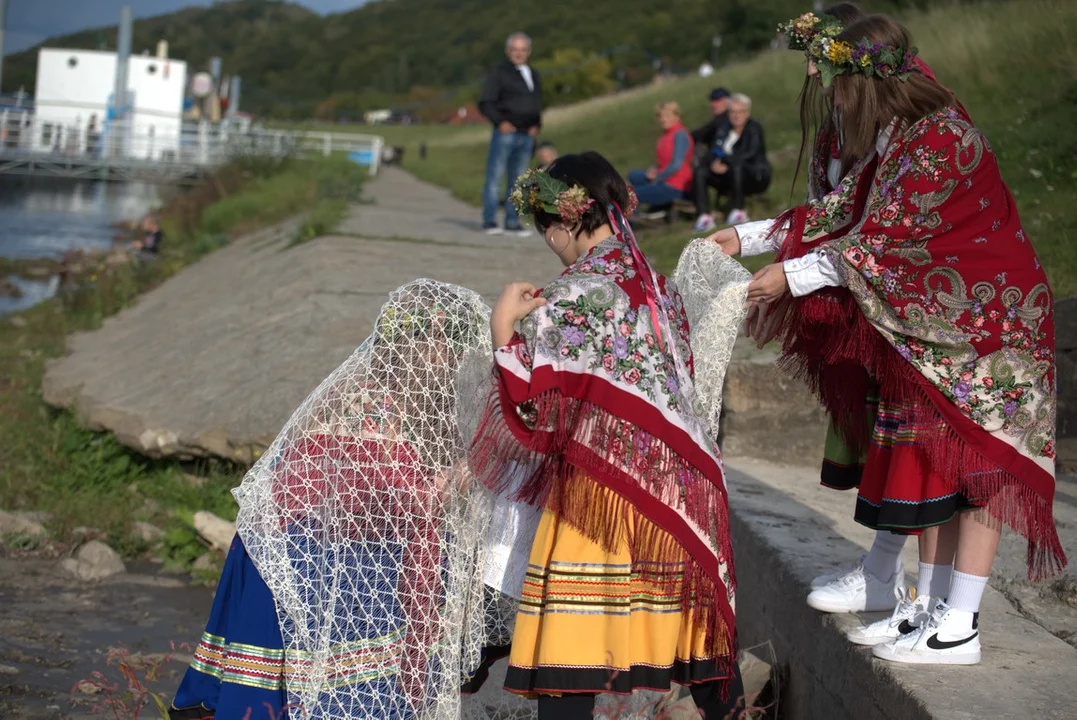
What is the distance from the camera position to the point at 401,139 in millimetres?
54750

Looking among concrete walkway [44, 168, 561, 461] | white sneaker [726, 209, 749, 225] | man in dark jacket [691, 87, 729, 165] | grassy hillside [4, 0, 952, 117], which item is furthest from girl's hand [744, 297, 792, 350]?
grassy hillside [4, 0, 952, 117]

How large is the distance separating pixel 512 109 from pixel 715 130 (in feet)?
6.43

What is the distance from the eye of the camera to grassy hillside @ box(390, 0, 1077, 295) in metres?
8.40

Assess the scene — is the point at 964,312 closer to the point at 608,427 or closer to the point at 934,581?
the point at 934,581

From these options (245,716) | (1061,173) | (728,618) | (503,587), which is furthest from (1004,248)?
(1061,173)

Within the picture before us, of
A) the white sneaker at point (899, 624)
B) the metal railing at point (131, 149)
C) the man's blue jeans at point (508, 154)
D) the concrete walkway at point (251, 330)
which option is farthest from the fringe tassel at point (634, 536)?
the metal railing at point (131, 149)

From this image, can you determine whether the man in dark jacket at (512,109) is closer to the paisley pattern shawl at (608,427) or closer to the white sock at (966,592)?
the paisley pattern shawl at (608,427)

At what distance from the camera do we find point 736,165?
1179 centimetres

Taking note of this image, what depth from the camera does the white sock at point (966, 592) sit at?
3.39 meters

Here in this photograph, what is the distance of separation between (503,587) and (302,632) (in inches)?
21.6

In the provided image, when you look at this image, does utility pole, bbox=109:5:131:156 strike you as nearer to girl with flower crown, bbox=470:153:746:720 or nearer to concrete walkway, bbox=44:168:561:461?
concrete walkway, bbox=44:168:561:461

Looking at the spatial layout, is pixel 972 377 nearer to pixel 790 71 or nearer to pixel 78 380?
pixel 78 380

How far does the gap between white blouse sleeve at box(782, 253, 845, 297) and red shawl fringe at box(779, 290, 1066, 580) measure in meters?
0.06

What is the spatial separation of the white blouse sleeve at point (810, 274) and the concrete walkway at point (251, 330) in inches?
172
